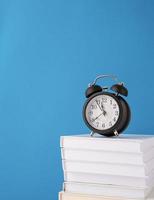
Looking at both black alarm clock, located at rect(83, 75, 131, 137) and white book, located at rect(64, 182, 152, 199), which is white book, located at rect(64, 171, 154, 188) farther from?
black alarm clock, located at rect(83, 75, 131, 137)

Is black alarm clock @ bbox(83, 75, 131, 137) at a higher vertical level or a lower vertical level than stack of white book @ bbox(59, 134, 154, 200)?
higher

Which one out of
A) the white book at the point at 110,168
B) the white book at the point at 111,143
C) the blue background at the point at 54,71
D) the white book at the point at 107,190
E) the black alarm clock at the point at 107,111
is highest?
the blue background at the point at 54,71

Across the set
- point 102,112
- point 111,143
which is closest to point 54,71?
point 102,112

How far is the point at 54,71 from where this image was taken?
198 cm

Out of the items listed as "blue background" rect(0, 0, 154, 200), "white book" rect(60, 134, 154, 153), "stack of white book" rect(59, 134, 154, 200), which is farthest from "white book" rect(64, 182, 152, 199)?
"blue background" rect(0, 0, 154, 200)

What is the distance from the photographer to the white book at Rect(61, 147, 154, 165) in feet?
4.51

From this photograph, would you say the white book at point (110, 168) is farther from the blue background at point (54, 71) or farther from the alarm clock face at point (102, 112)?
the blue background at point (54, 71)

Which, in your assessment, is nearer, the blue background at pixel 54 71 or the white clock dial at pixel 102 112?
the white clock dial at pixel 102 112

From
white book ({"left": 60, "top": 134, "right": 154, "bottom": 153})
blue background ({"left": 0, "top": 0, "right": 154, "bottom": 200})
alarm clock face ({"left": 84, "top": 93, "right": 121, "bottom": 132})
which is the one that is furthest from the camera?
blue background ({"left": 0, "top": 0, "right": 154, "bottom": 200})

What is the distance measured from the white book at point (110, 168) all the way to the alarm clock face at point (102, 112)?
0.44ft

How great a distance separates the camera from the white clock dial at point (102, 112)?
57.9 inches

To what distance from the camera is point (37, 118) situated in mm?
2012

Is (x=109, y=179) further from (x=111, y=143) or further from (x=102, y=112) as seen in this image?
(x=102, y=112)

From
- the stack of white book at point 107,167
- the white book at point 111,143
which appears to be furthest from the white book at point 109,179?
the white book at point 111,143
